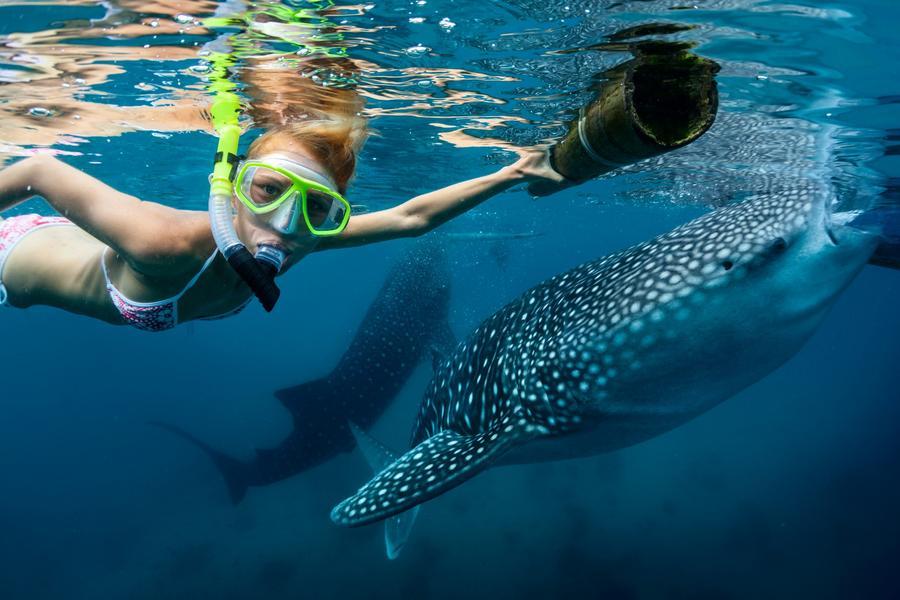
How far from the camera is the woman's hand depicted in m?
3.60

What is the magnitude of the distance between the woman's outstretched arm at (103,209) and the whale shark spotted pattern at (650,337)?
2123mm

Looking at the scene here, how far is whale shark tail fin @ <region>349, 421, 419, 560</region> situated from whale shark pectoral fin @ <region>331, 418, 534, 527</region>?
1.61m

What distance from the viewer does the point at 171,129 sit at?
1062 cm

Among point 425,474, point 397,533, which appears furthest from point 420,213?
point 397,533

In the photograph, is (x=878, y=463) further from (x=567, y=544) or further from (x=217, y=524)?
(x=217, y=524)

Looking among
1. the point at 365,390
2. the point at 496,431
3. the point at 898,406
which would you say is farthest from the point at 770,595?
the point at 898,406

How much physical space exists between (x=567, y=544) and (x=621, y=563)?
3.78 ft

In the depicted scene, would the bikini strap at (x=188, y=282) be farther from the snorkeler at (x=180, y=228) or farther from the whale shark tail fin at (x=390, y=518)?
the whale shark tail fin at (x=390, y=518)

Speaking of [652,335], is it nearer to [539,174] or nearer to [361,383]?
[539,174]

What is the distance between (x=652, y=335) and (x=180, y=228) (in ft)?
10.1

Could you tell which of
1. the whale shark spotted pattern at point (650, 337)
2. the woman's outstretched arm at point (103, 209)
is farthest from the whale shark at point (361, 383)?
the woman's outstretched arm at point (103, 209)

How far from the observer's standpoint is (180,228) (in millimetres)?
3334

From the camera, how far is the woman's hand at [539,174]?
3.60 meters

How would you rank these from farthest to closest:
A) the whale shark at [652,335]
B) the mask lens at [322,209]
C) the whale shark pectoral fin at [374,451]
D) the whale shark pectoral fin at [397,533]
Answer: the whale shark pectoral fin at [374,451] → the whale shark pectoral fin at [397,533] → the mask lens at [322,209] → the whale shark at [652,335]
